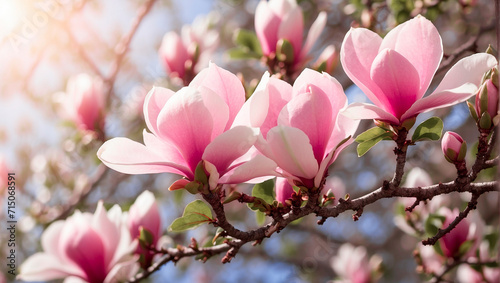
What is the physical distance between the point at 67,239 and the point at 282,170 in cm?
52

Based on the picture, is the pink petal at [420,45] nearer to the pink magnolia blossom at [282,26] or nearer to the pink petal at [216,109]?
the pink petal at [216,109]

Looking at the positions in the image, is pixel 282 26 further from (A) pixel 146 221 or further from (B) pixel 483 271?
(B) pixel 483 271

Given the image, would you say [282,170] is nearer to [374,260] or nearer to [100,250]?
[100,250]

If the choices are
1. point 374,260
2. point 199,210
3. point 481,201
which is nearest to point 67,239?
point 199,210

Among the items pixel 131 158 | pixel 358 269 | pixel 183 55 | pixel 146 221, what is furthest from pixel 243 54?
pixel 358 269

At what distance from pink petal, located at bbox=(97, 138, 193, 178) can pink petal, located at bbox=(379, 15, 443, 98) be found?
1.06 feet

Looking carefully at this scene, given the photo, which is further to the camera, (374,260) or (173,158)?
(374,260)

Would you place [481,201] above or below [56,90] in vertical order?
below

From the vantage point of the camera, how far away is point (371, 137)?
70cm

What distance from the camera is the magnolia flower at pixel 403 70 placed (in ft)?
2.02

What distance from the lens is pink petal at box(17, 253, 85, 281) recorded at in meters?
0.95

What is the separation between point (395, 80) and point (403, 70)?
0.02 meters

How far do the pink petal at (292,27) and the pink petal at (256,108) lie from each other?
0.57m

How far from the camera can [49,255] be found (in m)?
0.98
